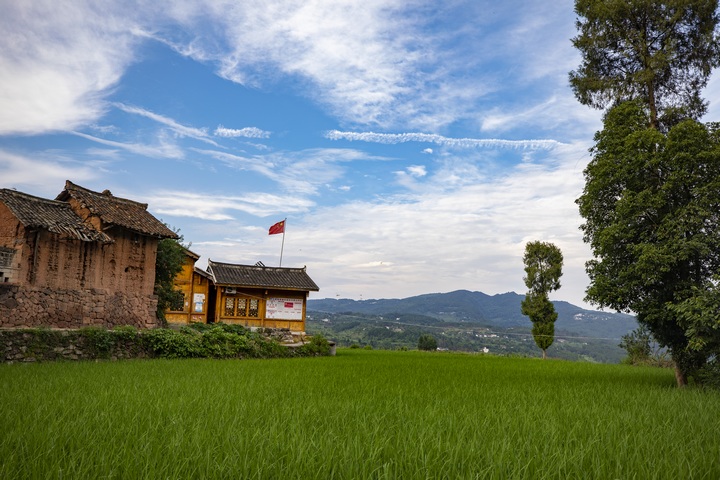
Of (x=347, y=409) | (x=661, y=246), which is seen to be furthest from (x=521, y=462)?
(x=661, y=246)

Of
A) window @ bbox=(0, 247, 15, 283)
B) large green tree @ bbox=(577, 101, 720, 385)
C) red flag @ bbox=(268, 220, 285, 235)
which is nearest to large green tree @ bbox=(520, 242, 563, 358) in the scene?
red flag @ bbox=(268, 220, 285, 235)

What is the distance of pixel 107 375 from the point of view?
1030 centimetres

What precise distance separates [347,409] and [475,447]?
2.42 m

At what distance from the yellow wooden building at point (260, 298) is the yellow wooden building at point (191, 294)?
758mm

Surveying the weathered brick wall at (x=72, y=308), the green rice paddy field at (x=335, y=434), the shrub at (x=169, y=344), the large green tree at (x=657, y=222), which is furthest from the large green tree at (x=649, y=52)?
the weathered brick wall at (x=72, y=308)

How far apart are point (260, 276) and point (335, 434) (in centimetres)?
2691

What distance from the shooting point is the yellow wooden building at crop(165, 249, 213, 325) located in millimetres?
30203

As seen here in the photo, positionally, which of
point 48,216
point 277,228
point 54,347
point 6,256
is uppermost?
point 277,228

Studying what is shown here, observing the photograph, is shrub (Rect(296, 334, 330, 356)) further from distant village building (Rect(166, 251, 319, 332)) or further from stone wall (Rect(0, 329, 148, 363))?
stone wall (Rect(0, 329, 148, 363))

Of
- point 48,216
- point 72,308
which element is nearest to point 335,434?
point 72,308

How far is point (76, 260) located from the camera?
742 inches

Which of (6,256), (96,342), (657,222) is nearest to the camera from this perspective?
(657,222)

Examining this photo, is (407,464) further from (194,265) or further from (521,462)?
(194,265)

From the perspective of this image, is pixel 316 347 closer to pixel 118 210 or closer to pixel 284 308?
pixel 284 308
